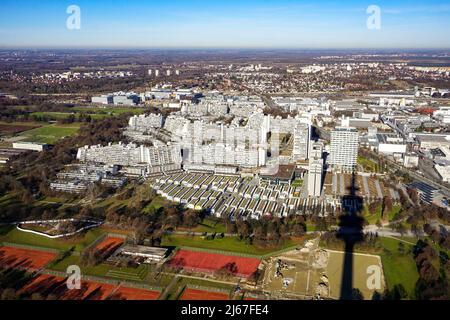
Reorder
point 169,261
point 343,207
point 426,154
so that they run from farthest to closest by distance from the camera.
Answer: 1. point 426,154
2. point 343,207
3. point 169,261

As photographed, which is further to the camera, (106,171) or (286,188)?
(106,171)

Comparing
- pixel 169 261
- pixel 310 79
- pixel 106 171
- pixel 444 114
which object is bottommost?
pixel 169 261

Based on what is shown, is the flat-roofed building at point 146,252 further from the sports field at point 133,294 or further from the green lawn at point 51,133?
the green lawn at point 51,133

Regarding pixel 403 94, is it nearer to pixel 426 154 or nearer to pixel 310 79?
pixel 310 79

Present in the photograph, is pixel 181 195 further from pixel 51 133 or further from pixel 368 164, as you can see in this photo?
pixel 51 133

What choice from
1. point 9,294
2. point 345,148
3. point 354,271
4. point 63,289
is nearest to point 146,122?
point 345,148
